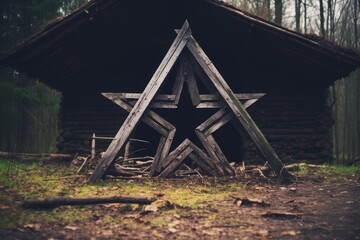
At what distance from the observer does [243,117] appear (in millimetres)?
5504

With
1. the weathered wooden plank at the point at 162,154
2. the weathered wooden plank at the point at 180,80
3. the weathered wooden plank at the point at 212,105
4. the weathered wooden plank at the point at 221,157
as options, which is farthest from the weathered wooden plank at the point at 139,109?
the weathered wooden plank at the point at 221,157

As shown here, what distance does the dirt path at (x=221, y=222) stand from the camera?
2.70 m

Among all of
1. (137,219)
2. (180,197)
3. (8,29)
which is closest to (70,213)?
(137,219)

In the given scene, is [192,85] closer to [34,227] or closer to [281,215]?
[281,215]

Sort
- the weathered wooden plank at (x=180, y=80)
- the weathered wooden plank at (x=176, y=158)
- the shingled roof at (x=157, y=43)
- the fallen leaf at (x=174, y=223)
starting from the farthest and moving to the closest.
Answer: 1. the shingled roof at (x=157, y=43)
2. the weathered wooden plank at (x=180, y=80)
3. the weathered wooden plank at (x=176, y=158)
4. the fallen leaf at (x=174, y=223)

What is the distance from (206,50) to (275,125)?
3339mm

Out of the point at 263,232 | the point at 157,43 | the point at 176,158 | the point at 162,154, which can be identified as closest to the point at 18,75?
the point at 157,43

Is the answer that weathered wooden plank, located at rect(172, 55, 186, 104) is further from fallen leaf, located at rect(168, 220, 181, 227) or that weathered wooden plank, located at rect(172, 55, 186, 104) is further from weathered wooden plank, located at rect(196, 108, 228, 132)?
fallen leaf, located at rect(168, 220, 181, 227)

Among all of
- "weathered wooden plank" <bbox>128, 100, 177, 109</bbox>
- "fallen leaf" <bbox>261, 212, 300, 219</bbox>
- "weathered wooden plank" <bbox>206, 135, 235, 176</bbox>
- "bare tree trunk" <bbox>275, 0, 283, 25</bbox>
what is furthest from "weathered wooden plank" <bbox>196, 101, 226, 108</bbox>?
"bare tree trunk" <bbox>275, 0, 283, 25</bbox>

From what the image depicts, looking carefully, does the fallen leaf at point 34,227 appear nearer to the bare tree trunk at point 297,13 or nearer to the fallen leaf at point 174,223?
the fallen leaf at point 174,223

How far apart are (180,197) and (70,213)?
153cm

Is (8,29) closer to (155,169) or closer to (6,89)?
(6,89)

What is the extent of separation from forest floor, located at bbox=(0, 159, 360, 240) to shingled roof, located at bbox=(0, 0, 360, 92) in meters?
3.91

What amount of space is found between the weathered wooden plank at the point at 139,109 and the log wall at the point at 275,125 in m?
3.60
